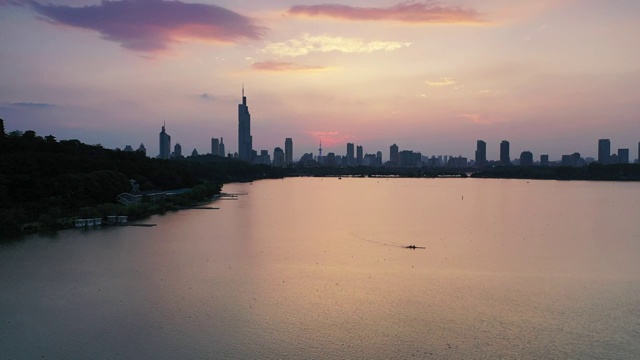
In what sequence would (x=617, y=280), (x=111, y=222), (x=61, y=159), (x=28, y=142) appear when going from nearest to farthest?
(x=617, y=280)
(x=111, y=222)
(x=61, y=159)
(x=28, y=142)

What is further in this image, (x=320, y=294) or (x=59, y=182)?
(x=59, y=182)

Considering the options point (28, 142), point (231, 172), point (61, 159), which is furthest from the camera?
point (231, 172)

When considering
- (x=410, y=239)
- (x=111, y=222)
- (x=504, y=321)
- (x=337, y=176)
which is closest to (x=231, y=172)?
(x=337, y=176)

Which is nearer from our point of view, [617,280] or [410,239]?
[617,280]

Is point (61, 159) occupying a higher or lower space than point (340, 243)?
higher

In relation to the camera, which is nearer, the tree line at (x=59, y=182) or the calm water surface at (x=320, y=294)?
the calm water surface at (x=320, y=294)

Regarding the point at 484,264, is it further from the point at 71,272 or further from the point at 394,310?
the point at 71,272

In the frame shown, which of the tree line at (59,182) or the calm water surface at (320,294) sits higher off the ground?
the tree line at (59,182)

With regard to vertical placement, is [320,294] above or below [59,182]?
below
